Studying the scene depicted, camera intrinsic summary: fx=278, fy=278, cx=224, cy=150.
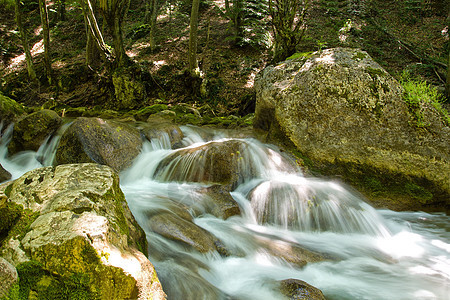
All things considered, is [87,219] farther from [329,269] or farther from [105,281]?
[329,269]

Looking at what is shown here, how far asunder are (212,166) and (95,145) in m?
2.41

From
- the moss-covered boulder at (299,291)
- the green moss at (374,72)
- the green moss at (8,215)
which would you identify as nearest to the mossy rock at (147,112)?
the green moss at (374,72)

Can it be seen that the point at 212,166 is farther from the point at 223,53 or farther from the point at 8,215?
the point at 223,53

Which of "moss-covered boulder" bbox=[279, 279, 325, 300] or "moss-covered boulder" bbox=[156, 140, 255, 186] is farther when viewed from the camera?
"moss-covered boulder" bbox=[156, 140, 255, 186]

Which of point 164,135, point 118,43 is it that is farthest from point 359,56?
point 118,43

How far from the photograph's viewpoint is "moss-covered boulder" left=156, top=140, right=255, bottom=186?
529 centimetres

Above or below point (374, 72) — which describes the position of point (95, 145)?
below

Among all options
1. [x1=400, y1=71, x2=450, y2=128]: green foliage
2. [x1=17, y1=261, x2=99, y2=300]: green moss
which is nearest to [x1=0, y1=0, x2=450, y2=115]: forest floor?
[x1=400, y1=71, x2=450, y2=128]: green foliage

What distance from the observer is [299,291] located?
2566 mm

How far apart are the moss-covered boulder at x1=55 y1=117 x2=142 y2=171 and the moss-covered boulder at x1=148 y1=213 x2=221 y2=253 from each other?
2416 mm

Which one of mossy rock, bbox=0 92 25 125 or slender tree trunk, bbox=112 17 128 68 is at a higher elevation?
slender tree trunk, bbox=112 17 128 68

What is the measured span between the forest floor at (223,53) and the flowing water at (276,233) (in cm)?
570

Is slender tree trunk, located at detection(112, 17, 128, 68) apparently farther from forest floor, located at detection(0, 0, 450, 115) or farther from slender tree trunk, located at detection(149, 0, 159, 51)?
slender tree trunk, located at detection(149, 0, 159, 51)

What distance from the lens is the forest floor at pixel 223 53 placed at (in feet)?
39.2
